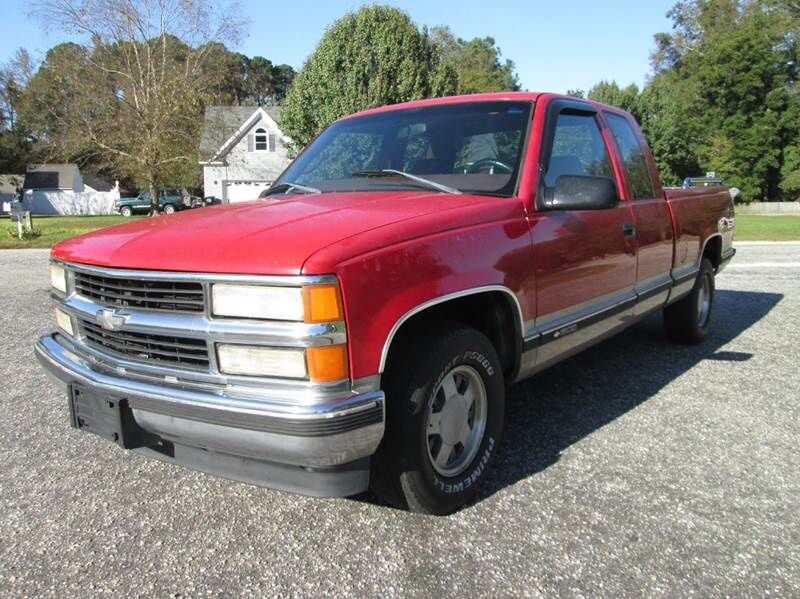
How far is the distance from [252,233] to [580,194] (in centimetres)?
158

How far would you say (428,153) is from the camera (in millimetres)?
3668

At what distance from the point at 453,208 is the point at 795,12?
64.2 m

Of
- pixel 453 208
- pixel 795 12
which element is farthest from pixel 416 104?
pixel 795 12

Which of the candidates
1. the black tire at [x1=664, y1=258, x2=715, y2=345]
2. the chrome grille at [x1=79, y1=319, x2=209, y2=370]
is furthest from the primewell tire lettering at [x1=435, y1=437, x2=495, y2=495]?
the black tire at [x1=664, y1=258, x2=715, y2=345]

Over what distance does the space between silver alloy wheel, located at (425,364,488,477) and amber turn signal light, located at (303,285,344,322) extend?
0.63 m

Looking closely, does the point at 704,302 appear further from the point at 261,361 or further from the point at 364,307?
the point at 261,361

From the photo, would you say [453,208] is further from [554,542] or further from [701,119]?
[701,119]

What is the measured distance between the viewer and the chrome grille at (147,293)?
2.38m

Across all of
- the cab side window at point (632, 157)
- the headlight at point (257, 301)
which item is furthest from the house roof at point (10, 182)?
the headlight at point (257, 301)

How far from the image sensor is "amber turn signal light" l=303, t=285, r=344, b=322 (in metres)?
2.18

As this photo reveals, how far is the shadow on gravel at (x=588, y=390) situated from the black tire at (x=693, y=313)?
111mm

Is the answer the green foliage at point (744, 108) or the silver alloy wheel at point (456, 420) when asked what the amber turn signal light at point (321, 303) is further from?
the green foliage at point (744, 108)

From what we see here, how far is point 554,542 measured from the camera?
2.64 m

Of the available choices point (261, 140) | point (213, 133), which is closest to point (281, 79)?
point (261, 140)
